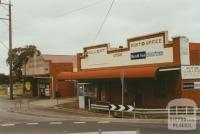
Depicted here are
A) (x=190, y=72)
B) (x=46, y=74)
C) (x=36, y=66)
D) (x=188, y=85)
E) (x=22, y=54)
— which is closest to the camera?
(x=190, y=72)

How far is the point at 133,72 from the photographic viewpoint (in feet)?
104

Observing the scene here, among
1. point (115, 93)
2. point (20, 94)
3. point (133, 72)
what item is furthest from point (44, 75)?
point (133, 72)

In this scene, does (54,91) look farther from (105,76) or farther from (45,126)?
(45,126)

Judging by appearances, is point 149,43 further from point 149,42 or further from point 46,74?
point 46,74

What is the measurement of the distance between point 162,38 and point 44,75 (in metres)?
23.5

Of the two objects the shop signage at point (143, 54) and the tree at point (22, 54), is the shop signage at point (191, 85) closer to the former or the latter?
the shop signage at point (143, 54)

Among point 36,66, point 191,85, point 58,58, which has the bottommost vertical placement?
point 191,85

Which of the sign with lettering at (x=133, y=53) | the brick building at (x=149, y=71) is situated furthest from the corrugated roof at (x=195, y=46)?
the sign with lettering at (x=133, y=53)

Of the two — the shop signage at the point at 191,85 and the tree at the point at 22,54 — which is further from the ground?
the tree at the point at 22,54

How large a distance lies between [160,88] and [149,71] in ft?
9.43

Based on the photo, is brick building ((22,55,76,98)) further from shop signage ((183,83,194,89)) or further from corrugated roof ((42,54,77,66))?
shop signage ((183,83,194,89))

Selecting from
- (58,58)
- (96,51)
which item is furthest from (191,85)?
(58,58)

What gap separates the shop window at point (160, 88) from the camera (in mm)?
32000

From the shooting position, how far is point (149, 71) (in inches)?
1179
